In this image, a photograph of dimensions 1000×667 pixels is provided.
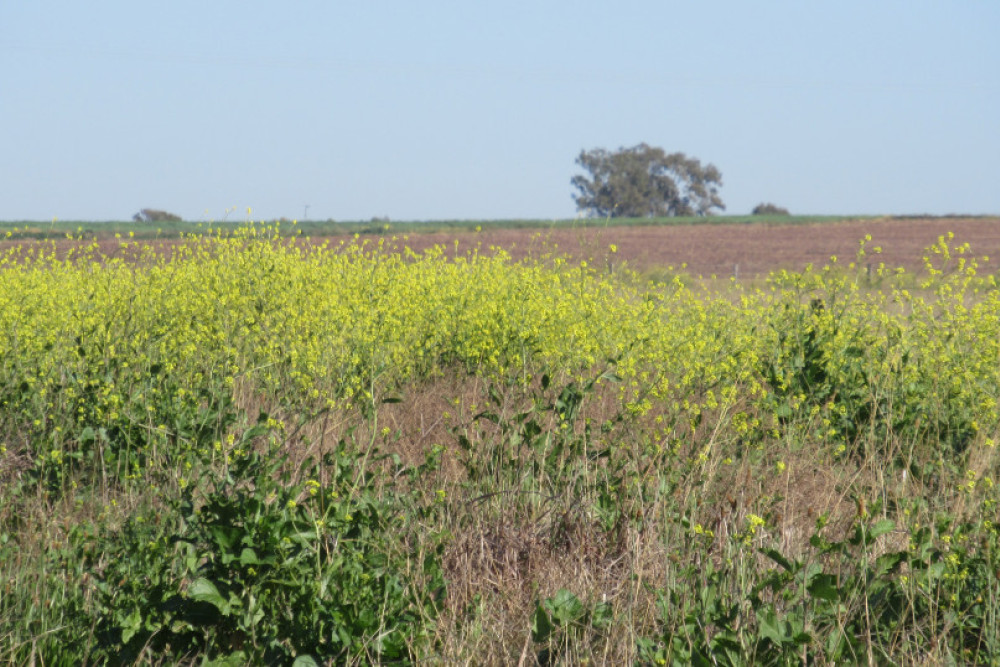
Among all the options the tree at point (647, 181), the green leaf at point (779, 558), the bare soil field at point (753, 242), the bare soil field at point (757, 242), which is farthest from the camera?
the tree at point (647, 181)

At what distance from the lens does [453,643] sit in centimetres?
306

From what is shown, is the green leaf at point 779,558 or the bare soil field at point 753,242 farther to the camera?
the bare soil field at point 753,242

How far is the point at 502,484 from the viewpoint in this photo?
3.94 meters

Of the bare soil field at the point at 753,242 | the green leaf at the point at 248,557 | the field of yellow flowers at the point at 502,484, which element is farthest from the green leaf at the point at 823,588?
the bare soil field at the point at 753,242

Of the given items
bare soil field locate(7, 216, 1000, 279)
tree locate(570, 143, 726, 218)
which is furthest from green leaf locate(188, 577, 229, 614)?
tree locate(570, 143, 726, 218)

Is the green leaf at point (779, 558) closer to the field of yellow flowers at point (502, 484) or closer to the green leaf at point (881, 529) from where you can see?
the field of yellow flowers at point (502, 484)

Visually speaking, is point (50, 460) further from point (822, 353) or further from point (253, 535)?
point (822, 353)

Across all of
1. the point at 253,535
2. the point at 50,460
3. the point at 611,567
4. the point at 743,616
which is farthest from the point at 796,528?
the point at 50,460

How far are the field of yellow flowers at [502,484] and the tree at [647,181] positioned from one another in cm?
6657

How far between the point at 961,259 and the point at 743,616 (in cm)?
454

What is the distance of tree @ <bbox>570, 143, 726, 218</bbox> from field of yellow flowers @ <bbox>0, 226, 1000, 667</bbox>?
6657 centimetres

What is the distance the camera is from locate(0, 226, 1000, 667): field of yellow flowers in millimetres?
3008

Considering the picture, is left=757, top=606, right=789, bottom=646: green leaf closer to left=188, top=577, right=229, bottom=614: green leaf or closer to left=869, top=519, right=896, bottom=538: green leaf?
left=869, top=519, right=896, bottom=538: green leaf

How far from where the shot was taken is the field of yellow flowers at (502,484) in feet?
9.87
